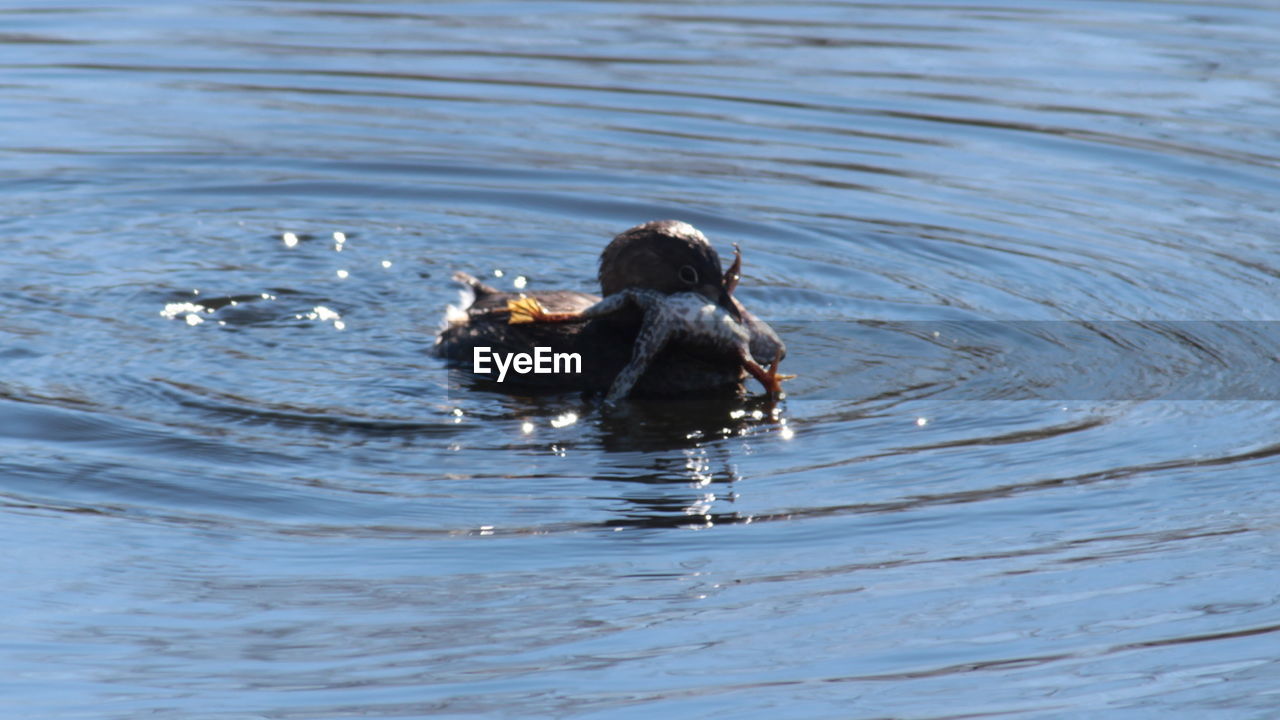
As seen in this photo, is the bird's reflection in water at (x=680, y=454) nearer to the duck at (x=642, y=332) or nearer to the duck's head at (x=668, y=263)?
the duck at (x=642, y=332)

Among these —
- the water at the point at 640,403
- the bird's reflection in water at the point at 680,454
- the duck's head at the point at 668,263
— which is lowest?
the bird's reflection in water at the point at 680,454

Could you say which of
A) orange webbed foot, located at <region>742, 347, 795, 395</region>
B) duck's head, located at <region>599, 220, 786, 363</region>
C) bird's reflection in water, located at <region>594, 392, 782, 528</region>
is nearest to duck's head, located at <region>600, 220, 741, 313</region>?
duck's head, located at <region>599, 220, 786, 363</region>

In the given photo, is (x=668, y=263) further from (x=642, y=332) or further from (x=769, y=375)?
(x=769, y=375)

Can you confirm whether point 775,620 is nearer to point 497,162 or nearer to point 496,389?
point 496,389

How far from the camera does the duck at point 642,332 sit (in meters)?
7.71

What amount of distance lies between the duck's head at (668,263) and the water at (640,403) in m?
0.52

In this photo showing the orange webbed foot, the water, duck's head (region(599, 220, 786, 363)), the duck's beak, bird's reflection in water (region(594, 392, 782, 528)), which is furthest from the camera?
the duck's beak

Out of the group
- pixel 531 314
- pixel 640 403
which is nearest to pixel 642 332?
pixel 640 403

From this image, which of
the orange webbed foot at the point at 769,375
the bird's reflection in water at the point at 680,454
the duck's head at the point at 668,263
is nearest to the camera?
the bird's reflection in water at the point at 680,454

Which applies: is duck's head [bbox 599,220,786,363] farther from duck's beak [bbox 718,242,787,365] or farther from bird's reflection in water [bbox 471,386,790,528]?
bird's reflection in water [bbox 471,386,790,528]

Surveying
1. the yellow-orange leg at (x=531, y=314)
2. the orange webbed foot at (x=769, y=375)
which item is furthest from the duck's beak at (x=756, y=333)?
the yellow-orange leg at (x=531, y=314)

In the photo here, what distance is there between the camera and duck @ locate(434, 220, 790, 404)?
7.71 m

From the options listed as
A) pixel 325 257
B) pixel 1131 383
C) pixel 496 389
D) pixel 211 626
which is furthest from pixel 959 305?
pixel 211 626

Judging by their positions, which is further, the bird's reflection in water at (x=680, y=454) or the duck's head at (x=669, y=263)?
the duck's head at (x=669, y=263)
